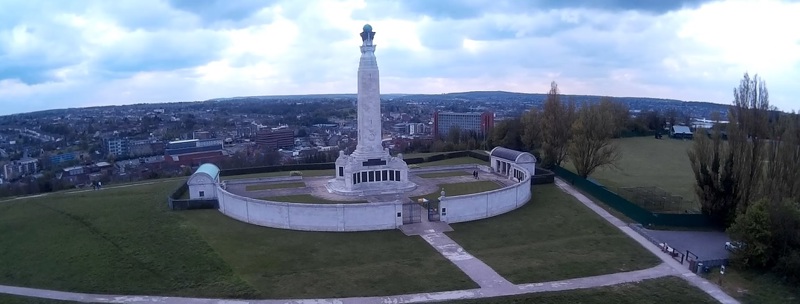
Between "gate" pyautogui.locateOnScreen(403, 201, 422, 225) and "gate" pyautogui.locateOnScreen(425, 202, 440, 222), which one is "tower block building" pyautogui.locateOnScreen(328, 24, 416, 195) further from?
"gate" pyautogui.locateOnScreen(425, 202, 440, 222)

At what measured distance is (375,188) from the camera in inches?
1720

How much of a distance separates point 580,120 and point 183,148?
3108 inches

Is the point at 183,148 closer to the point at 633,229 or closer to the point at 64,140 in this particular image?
the point at 64,140

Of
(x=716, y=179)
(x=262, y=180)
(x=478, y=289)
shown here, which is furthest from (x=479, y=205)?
(x=262, y=180)

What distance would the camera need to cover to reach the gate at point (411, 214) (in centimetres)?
3412

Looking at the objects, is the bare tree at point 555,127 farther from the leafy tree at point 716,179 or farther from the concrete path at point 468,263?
the concrete path at point 468,263

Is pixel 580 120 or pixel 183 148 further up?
pixel 580 120

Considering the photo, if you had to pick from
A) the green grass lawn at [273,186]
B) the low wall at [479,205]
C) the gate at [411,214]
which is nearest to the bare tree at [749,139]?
the low wall at [479,205]

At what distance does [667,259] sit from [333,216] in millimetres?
19571

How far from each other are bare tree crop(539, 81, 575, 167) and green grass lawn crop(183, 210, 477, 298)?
27726 millimetres

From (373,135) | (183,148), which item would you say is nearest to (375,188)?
(373,135)

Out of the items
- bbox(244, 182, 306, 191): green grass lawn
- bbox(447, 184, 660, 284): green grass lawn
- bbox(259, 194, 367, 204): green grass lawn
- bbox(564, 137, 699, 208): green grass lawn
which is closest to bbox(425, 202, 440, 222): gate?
bbox(447, 184, 660, 284): green grass lawn

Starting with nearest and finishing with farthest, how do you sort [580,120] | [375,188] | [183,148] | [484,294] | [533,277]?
[484,294] < [533,277] < [375,188] < [580,120] < [183,148]

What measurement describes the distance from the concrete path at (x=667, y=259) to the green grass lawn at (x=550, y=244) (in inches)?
22.1
